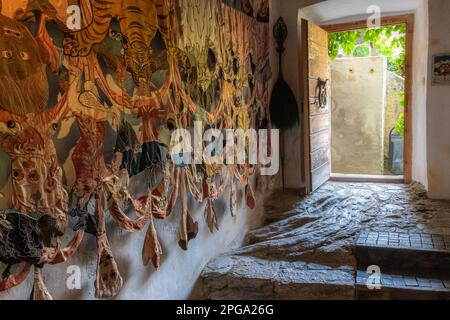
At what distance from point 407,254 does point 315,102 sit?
1.72 m

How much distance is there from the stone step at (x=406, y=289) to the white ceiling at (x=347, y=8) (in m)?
2.36

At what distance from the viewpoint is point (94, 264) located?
1.43 meters

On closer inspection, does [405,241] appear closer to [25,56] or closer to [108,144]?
[108,144]

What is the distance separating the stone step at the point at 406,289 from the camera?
1.91m

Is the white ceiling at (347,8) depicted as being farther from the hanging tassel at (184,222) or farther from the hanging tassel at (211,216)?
the hanging tassel at (184,222)

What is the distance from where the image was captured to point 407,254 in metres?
2.18

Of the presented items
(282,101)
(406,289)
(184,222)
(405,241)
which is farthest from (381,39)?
(184,222)

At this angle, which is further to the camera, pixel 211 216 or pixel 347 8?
pixel 347 8

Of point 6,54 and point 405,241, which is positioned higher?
point 6,54

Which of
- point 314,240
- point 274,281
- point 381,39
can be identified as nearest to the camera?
point 274,281

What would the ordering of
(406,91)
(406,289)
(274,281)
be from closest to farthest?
(406,289) → (274,281) → (406,91)
